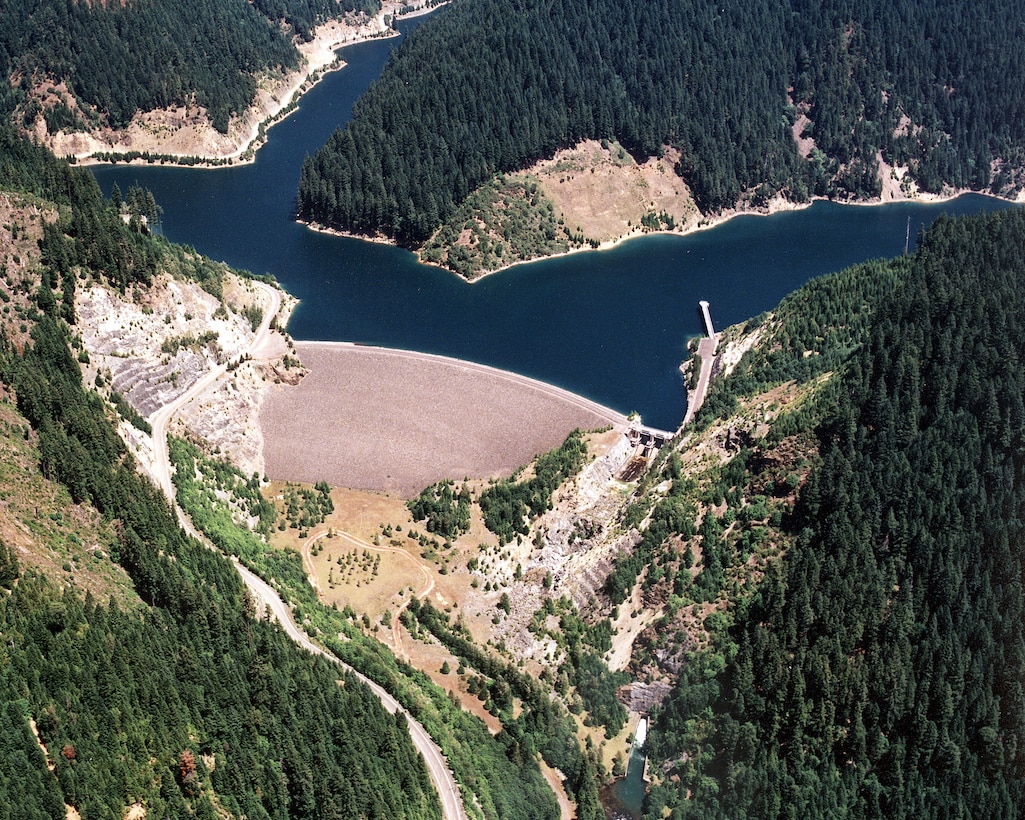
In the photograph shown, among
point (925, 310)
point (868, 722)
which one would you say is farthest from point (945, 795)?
point (925, 310)

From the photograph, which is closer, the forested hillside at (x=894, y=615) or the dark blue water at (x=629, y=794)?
the forested hillside at (x=894, y=615)

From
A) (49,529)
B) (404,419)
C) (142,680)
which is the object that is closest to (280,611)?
(49,529)

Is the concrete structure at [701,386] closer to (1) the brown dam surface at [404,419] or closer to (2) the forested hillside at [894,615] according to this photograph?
(1) the brown dam surface at [404,419]

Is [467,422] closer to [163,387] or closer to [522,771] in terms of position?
[163,387]

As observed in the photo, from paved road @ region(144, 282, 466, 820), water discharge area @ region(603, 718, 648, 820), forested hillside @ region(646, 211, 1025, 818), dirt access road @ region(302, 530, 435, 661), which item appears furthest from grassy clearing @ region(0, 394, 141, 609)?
forested hillside @ region(646, 211, 1025, 818)

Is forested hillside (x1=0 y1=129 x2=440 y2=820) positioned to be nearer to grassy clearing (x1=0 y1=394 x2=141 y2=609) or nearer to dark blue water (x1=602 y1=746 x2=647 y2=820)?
grassy clearing (x1=0 y1=394 x2=141 y2=609)

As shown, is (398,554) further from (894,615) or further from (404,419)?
(894,615)

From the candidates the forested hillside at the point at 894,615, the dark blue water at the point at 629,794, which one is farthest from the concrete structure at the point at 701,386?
the dark blue water at the point at 629,794
